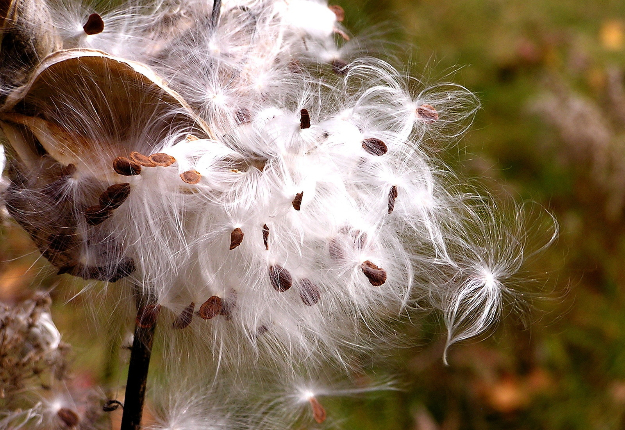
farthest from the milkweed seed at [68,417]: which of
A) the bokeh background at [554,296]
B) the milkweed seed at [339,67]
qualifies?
the bokeh background at [554,296]

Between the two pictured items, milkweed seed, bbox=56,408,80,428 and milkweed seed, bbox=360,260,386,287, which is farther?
milkweed seed, bbox=56,408,80,428

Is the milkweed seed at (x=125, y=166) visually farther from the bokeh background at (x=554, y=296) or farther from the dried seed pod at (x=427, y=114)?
the bokeh background at (x=554, y=296)

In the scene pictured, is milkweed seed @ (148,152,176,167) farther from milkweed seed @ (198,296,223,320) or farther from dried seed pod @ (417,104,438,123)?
dried seed pod @ (417,104,438,123)

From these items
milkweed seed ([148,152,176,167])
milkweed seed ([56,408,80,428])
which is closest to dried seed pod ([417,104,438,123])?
milkweed seed ([148,152,176,167])

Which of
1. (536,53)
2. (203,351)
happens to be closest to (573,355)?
(536,53)

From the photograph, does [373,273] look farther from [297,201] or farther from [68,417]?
[68,417]
